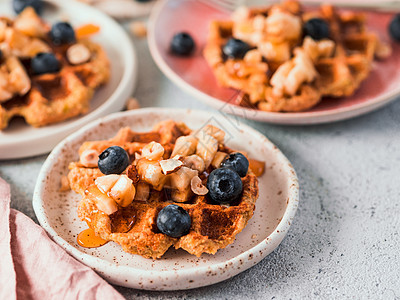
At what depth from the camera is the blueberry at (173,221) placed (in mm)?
1539

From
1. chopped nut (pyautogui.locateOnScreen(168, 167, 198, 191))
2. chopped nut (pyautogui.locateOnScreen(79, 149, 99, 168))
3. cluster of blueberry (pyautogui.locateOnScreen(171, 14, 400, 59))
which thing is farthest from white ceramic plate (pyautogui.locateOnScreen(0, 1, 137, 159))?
chopped nut (pyautogui.locateOnScreen(168, 167, 198, 191))

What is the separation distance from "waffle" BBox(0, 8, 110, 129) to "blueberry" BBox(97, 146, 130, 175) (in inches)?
21.4

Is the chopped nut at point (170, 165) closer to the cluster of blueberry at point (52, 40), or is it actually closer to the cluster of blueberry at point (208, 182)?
the cluster of blueberry at point (208, 182)

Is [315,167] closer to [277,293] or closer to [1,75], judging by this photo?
[277,293]

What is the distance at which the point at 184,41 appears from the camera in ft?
8.52

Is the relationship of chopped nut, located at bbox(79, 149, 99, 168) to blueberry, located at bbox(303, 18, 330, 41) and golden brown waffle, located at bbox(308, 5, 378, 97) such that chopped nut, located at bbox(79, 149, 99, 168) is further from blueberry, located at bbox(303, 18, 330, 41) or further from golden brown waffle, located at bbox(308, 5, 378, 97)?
blueberry, located at bbox(303, 18, 330, 41)

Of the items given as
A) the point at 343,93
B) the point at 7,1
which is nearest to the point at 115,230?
the point at 343,93

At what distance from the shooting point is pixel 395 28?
269 centimetres

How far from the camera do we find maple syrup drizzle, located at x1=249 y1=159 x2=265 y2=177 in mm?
1942

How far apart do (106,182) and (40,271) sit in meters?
0.36

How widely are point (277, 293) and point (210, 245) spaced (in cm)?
30

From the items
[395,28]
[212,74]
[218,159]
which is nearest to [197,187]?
[218,159]

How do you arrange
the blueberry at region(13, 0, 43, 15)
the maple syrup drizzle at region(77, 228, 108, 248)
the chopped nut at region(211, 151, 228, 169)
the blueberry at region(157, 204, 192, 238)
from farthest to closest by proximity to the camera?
the blueberry at region(13, 0, 43, 15)
the chopped nut at region(211, 151, 228, 169)
the maple syrup drizzle at region(77, 228, 108, 248)
the blueberry at region(157, 204, 192, 238)

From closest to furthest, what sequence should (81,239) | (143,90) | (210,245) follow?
1. (210,245)
2. (81,239)
3. (143,90)
